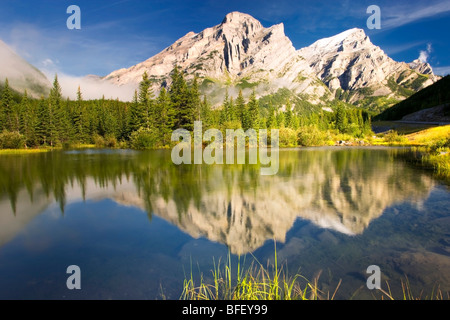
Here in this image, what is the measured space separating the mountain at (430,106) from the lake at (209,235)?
97.6 m

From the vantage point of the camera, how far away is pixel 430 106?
110062mm

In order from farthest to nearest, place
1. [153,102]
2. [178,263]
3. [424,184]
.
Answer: [153,102]
[424,184]
[178,263]

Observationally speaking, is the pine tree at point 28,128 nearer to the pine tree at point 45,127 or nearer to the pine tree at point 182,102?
the pine tree at point 45,127

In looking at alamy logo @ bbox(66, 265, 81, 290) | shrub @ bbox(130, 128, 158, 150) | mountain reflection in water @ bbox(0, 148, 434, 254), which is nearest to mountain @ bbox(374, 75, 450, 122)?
shrub @ bbox(130, 128, 158, 150)

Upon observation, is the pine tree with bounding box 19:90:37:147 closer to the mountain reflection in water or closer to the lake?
the mountain reflection in water

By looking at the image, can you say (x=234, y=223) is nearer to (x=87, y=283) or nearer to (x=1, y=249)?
(x=87, y=283)

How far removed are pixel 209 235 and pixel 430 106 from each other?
136873 mm

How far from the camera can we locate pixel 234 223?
30.4 ft

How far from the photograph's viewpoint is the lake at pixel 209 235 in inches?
224

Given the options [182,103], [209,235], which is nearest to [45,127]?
[182,103]

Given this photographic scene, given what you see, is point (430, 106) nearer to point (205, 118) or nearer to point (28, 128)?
point (205, 118)
